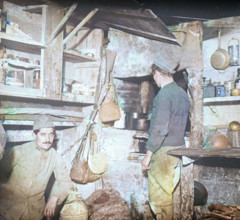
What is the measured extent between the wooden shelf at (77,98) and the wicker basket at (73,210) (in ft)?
5.58

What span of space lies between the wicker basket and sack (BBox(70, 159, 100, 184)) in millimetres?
496

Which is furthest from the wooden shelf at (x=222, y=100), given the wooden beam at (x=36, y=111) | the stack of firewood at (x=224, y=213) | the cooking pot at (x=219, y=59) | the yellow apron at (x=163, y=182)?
the wooden beam at (x=36, y=111)

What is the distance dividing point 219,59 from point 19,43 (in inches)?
169

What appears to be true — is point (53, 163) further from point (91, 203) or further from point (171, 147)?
point (171, 147)

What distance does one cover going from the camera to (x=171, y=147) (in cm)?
383

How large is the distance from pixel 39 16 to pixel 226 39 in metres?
4.12

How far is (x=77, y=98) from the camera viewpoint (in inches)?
199

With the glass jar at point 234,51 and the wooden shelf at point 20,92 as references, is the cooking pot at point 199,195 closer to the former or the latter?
the glass jar at point 234,51

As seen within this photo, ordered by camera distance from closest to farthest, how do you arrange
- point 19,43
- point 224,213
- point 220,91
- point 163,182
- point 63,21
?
point 163,182 → point 19,43 → point 63,21 → point 224,213 → point 220,91

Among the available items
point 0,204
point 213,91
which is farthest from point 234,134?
point 0,204

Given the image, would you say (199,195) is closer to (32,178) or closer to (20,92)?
(32,178)

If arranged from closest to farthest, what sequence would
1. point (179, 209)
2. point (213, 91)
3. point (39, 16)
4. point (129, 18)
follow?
point (179, 209) < point (129, 18) < point (39, 16) < point (213, 91)

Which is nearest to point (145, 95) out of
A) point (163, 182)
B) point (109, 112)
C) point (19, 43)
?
point (109, 112)

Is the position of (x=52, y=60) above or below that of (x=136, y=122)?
above
